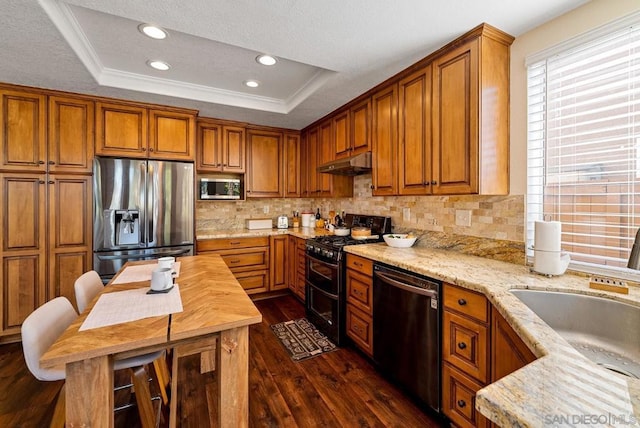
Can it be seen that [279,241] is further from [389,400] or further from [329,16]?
[329,16]

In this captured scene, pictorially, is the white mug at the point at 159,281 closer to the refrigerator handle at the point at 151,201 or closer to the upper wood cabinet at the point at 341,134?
the refrigerator handle at the point at 151,201

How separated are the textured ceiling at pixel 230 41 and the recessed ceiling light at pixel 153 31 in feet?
0.18

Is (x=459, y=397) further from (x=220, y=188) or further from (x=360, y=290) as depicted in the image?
(x=220, y=188)

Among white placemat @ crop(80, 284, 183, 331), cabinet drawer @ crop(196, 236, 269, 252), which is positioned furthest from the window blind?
cabinet drawer @ crop(196, 236, 269, 252)

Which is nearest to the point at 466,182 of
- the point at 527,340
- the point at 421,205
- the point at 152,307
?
the point at 421,205

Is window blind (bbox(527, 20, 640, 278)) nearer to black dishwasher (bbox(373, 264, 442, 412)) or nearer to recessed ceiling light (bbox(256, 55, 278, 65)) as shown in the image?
black dishwasher (bbox(373, 264, 442, 412))

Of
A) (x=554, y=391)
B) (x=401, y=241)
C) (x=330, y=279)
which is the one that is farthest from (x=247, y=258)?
(x=554, y=391)

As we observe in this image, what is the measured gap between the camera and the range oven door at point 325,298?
2.46 m

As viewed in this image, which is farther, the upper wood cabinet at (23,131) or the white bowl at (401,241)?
the upper wood cabinet at (23,131)

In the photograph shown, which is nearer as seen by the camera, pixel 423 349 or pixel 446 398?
pixel 446 398

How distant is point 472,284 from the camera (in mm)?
1412

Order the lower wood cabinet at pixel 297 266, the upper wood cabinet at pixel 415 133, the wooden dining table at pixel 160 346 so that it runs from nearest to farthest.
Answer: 1. the wooden dining table at pixel 160 346
2. the upper wood cabinet at pixel 415 133
3. the lower wood cabinet at pixel 297 266

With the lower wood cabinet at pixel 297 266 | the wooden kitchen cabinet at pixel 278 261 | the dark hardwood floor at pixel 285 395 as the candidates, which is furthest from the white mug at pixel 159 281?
the wooden kitchen cabinet at pixel 278 261

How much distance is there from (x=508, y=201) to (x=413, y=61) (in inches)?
50.1
